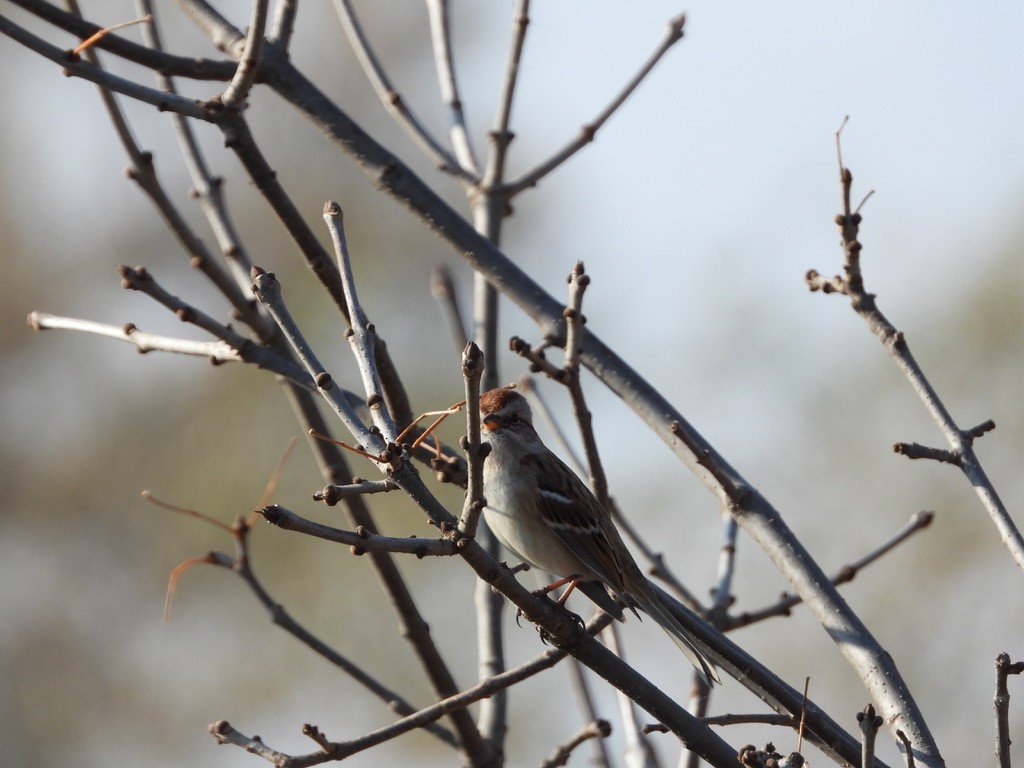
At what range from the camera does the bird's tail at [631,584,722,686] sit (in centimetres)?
258

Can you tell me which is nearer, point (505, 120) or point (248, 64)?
point (248, 64)

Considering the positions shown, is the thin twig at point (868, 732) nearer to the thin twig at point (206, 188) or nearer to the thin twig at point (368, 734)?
the thin twig at point (368, 734)

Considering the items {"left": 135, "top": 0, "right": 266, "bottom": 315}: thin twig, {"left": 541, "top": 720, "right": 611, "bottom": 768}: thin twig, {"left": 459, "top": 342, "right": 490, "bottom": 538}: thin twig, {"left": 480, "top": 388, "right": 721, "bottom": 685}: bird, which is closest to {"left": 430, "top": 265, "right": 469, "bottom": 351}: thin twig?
{"left": 480, "top": 388, "right": 721, "bottom": 685}: bird

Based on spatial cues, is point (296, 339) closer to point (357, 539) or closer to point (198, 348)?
point (357, 539)

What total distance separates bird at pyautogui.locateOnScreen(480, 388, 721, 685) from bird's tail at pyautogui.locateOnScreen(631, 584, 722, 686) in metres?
0.01

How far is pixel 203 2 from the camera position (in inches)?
106

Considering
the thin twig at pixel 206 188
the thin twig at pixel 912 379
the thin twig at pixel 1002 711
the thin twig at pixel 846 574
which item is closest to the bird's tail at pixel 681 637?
the thin twig at pixel 846 574

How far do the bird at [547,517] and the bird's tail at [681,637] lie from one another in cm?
1

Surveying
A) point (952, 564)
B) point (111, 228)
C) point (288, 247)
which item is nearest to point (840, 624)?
point (952, 564)

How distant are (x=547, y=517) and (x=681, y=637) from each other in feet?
2.66

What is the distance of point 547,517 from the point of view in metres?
3.46

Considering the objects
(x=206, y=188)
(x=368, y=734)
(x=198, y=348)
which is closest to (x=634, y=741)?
(x=368, y=734)

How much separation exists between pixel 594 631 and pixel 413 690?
268 inches

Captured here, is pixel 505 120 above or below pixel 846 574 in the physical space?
above
